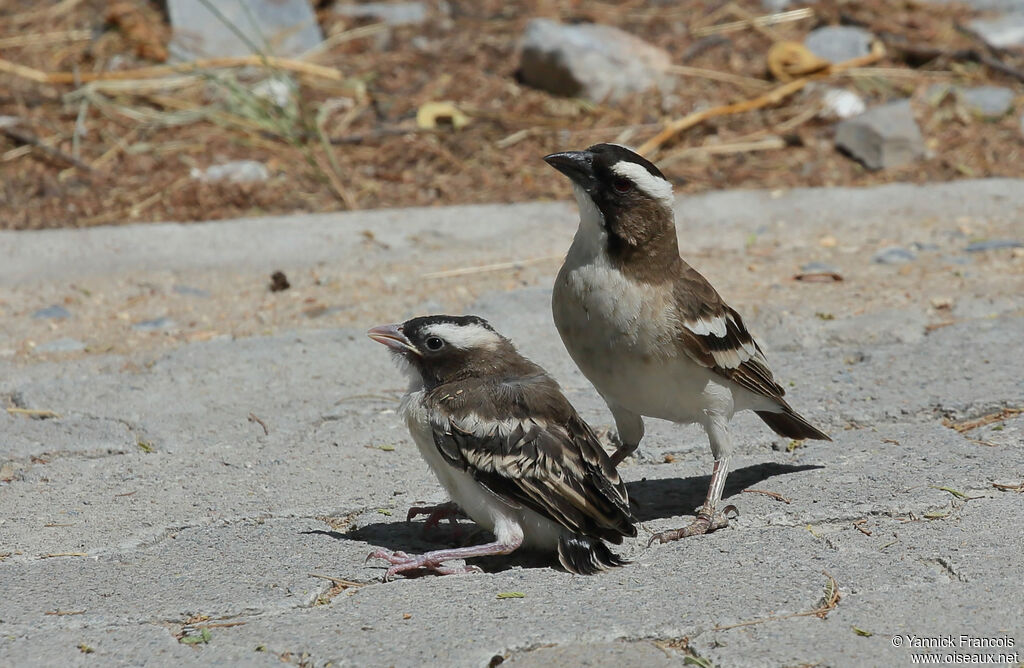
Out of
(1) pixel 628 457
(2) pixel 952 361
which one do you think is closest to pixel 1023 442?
(2) pixel 952 361

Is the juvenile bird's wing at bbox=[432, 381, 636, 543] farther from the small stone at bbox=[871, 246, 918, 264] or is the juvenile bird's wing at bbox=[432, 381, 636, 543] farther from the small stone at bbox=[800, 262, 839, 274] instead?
the small stone at bbox=[871, 246, 918, 264]

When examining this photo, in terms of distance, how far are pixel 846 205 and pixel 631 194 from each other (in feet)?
14.0

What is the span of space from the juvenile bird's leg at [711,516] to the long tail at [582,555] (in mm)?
368

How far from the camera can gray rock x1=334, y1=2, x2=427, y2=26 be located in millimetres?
11516

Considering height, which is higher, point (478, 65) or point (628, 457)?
point (478, 65)

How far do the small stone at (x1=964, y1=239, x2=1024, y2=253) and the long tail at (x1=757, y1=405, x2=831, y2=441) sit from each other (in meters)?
3.15

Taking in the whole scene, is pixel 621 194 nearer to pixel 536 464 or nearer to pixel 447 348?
pixel 447 348

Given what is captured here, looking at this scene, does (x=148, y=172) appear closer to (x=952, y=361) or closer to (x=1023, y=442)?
(x=952, y=361)

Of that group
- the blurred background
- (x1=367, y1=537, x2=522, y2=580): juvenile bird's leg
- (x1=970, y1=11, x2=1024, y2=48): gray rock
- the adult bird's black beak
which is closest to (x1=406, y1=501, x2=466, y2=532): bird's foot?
(x1=367, y1=537, x2=522, y2=580): juvenile bird's leg

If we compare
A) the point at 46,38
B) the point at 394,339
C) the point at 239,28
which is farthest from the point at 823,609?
the point at 46,38

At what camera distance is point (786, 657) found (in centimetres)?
359

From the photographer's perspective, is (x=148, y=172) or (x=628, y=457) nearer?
(x=628, y=457)

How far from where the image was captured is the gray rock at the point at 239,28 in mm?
10531

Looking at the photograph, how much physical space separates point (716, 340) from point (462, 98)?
19.3 feet
